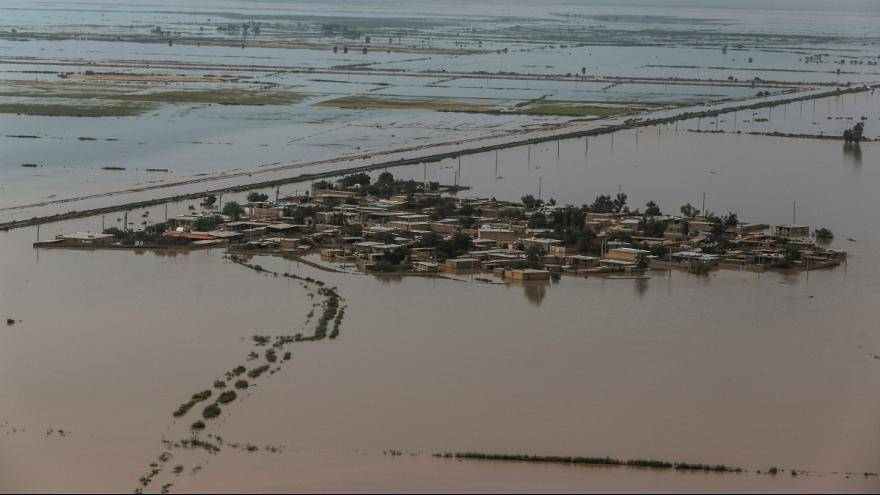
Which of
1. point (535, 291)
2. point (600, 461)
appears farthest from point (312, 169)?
point (600, 461)

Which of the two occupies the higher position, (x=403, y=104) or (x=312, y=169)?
(x=403, y=104)

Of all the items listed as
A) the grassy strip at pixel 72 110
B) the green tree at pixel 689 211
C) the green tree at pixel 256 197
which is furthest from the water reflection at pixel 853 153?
the grassy strip at pixel 72 110

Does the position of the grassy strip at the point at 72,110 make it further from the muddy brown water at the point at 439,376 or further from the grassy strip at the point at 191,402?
the grassy strip at the point at 191,402

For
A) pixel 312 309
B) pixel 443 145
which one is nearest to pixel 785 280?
pixel 312 309

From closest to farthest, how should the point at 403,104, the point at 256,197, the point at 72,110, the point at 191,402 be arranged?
the point at 191,402 < the point at 256,197 < the point at 72,110 < the point at 403,104

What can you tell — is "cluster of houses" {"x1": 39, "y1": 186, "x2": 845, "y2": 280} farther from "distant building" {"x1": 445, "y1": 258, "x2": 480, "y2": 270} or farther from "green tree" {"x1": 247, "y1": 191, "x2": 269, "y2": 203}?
"green tree" {"x1": 247, "y1": 191, "x2": 269, "y2": 203}

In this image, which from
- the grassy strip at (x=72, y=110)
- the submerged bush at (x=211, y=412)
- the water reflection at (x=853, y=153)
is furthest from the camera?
the grassy strip at (x=72, y=110)

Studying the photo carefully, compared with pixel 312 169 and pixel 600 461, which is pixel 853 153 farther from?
pixel 600 461

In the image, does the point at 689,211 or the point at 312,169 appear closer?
the point at 689,211
